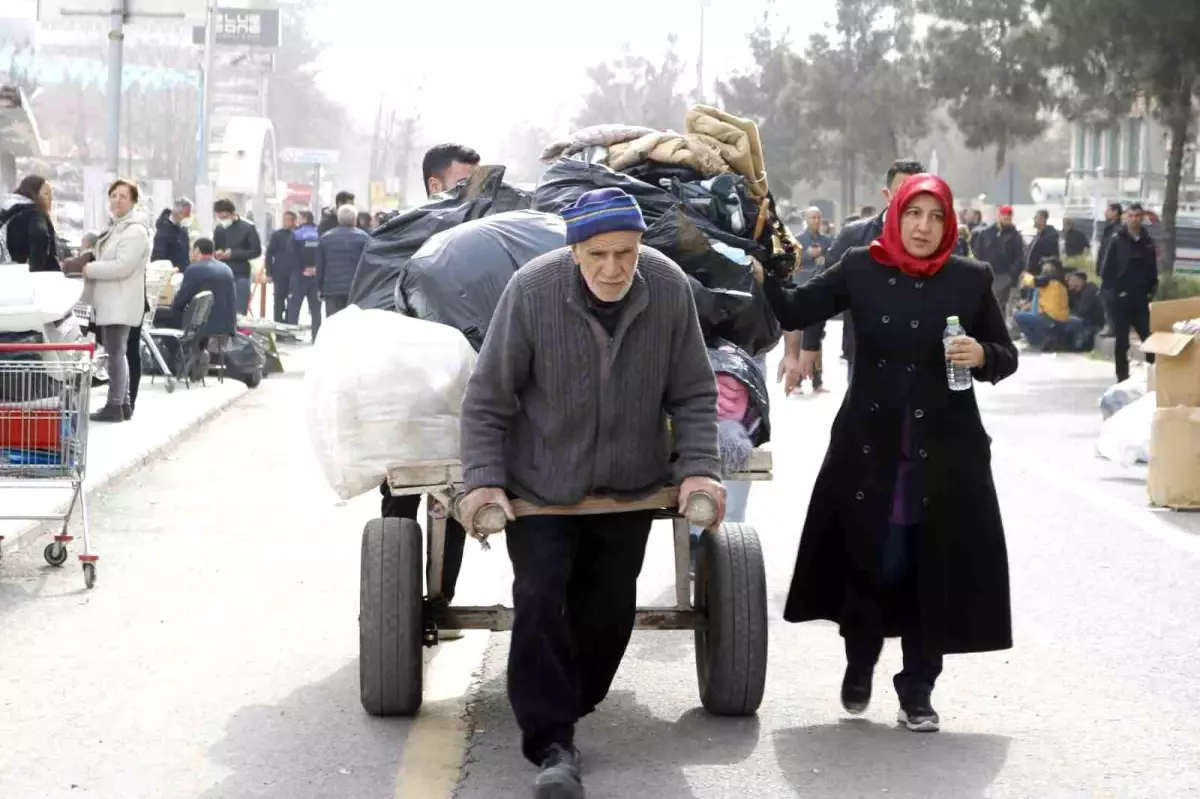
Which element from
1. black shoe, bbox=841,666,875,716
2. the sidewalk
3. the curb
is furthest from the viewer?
the sidewalk

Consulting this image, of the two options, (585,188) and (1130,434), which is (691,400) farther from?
(1130,434)

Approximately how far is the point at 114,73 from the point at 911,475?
52.0 feet

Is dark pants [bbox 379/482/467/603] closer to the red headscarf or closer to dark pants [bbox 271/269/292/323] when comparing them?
the red headscarf

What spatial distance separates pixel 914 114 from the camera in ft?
202

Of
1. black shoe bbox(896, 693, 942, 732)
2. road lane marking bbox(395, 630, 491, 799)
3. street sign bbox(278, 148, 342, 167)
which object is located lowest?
road lane marking bbox(395, 630, 491, 799)

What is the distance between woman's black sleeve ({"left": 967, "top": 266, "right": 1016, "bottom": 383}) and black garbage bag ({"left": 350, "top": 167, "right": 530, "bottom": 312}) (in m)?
1.95

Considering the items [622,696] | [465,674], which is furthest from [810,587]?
[465,674]

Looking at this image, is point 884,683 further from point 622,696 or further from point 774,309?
point 774,309

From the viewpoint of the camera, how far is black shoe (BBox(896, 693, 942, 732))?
22.2 feet

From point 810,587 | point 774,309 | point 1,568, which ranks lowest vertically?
point 1,568

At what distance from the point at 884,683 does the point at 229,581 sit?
137 inches

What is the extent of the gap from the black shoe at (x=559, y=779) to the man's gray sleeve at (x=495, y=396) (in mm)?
761

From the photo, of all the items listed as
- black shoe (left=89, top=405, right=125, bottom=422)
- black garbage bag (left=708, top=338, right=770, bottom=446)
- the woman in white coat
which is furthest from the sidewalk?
black garbage bag (left=708, top=338, right=770, bottom=446)

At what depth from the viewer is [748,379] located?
23.7ft
